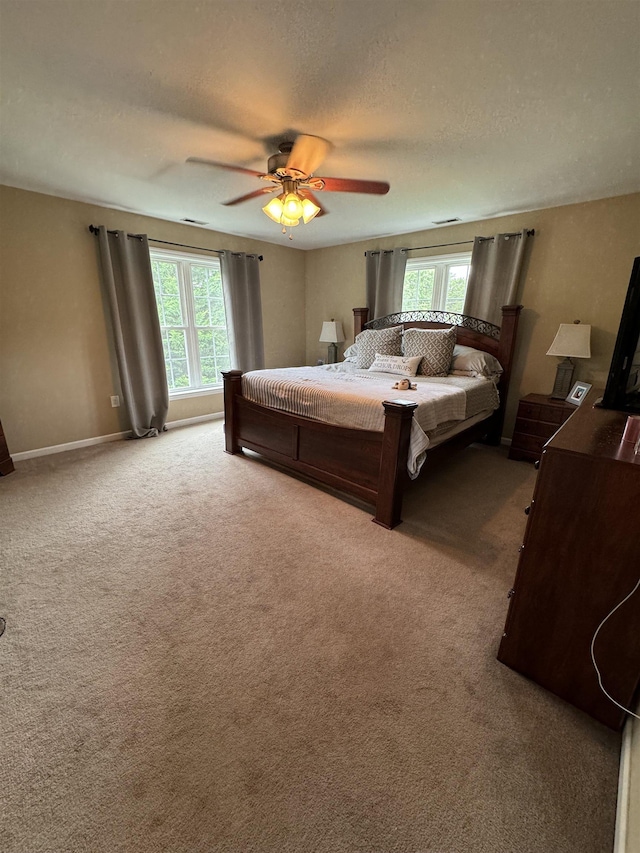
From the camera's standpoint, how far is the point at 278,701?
Result: 1.24 m

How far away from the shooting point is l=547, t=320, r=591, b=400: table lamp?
3018 millimetres

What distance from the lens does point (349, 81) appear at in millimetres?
1562

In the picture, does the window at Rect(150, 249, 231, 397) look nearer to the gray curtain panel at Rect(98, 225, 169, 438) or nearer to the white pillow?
the gray curtain panel at Rect(98, 225, 169, 438)

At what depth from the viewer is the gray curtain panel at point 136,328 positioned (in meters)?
3.44

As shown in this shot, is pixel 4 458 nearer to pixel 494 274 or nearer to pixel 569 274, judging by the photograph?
pixel 494 274

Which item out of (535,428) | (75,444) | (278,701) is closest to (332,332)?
(535,428)

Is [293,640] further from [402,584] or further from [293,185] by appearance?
[293,185]

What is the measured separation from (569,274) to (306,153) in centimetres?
269

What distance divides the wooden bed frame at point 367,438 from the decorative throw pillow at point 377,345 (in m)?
0.34

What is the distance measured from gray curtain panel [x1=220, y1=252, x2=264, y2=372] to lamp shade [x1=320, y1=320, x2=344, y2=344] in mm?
873

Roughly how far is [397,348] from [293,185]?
6.91 ft

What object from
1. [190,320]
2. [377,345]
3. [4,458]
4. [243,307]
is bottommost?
[4,458]

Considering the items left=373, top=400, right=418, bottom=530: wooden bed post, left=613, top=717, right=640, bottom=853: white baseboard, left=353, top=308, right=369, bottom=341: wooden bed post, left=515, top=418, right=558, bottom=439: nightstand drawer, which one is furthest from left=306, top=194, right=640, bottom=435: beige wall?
left=613, top=717, right=640, bottom=853: white baseboard

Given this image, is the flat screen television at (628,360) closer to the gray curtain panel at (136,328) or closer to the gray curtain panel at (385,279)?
the gray curtain panel at (385,279)
